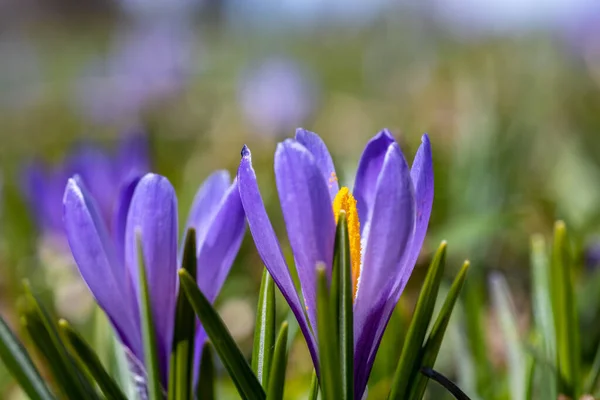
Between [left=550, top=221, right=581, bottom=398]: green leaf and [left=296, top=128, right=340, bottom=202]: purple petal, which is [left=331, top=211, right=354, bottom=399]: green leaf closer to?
[left=296, top=128, right=340, bottom=202]: purple petal

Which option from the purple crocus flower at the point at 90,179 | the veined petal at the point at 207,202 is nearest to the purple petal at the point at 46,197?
the purple crocus flower at the point at 90,179

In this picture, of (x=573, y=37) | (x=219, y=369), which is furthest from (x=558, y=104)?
(x=219, y=369)

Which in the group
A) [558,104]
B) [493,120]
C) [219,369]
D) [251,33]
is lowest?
[219,369]

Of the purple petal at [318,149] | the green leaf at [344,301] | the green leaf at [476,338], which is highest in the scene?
the purple petal at [318,149]

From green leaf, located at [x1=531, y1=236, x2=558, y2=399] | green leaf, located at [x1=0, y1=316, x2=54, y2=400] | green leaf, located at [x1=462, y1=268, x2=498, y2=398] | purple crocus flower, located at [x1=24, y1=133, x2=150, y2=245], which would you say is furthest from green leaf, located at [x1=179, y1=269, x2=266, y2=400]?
purple crocus flower, located at [x1=24, y1=133, x2=150, y2=245]

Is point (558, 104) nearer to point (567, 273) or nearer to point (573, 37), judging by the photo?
point (573, 37)

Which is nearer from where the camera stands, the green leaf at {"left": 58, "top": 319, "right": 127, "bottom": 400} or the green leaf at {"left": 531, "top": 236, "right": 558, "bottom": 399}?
the green leaf at {"left": 58, "top": 319, "right": 127, "bottom": 400}

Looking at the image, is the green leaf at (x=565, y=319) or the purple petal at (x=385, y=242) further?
the green leaf at (x=565, y=319)

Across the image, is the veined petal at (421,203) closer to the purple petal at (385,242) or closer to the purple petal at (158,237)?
the purple petal at (385,242)
